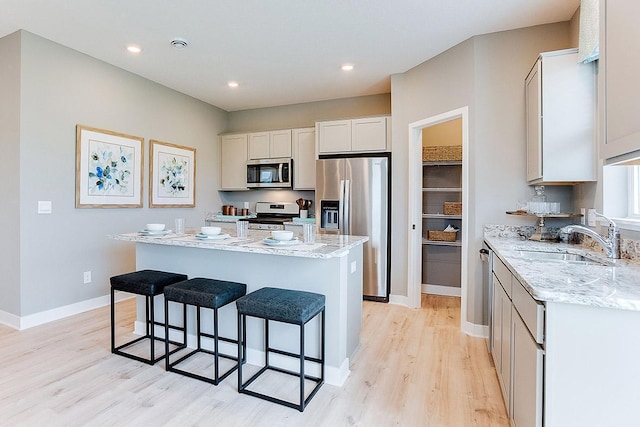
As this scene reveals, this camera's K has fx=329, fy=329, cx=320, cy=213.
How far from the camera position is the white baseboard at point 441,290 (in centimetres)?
446

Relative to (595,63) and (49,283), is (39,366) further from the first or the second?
(595,63)

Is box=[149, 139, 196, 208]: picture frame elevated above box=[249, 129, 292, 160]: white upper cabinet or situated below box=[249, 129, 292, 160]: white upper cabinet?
Result: below

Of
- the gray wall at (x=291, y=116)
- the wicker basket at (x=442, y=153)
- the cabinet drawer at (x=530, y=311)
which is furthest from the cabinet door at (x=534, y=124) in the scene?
the gray wall at (x=291, y=116)

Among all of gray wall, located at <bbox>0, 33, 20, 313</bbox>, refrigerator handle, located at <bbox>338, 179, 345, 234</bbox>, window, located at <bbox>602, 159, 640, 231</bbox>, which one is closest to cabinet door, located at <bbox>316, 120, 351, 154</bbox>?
refrigerator handle, located at <bbox>338, 179, 345, 234</bbox>

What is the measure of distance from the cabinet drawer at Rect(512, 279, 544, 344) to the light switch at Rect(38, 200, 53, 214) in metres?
4.02

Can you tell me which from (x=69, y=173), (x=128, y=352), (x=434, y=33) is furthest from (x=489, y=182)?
(x=69, y=173)

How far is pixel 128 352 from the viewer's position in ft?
8.60

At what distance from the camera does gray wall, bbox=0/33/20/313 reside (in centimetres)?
307

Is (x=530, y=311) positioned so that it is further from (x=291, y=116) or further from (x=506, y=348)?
(x=291, y=116)

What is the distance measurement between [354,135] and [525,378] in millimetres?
3471

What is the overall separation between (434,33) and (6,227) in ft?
14.5

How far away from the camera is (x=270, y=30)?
3.00m

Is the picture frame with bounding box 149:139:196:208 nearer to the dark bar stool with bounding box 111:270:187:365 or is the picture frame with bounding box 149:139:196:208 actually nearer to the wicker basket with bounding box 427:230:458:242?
the dark bar stool with bounding box 111:270:187:365

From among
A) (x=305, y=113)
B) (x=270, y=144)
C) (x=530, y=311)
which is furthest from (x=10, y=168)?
(x=530, y=311)
